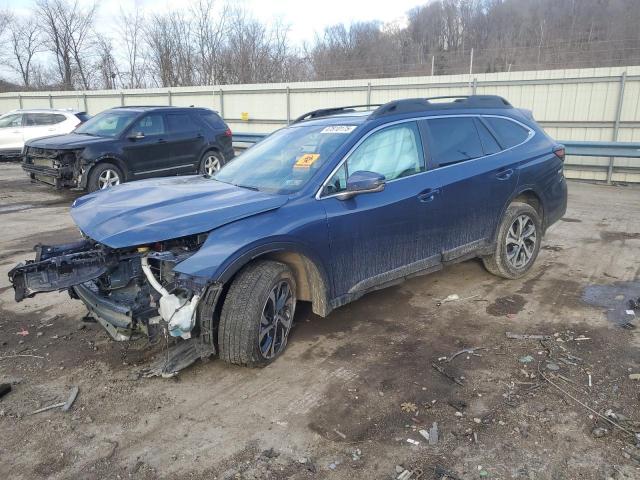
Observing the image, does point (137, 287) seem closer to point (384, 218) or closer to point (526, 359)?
point (384, 218)

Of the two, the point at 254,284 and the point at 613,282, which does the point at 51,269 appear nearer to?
the point at 254,284

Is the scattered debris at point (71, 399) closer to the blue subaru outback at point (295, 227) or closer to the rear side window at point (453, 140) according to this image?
the blue subaru outback at point (295, 227)

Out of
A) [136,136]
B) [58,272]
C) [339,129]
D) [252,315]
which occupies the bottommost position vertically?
[252,315]

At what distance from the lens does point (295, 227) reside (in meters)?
3.66

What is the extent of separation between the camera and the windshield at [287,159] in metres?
4.08

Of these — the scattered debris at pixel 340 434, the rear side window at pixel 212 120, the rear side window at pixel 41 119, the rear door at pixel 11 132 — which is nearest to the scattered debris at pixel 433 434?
the scattered debris at pixel 340 434

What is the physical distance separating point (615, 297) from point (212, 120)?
30.8 feet

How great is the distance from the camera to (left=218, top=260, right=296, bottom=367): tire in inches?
135

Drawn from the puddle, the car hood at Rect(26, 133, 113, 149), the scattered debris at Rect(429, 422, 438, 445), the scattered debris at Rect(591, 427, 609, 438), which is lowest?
the puddle

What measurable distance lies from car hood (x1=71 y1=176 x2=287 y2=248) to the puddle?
3231 millimetres

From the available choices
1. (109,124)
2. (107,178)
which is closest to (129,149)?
(107,178)

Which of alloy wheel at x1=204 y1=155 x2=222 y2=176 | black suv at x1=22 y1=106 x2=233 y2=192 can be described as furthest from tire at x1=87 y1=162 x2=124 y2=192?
alloy wheel at x1=204 y1=155 x2=222 y2=176

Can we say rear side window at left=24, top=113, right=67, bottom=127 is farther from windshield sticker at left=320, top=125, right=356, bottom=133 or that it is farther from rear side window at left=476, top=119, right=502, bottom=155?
rear side window at left=476, top=119, right=502, bottom=155

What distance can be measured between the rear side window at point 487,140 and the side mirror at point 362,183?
176 centimetres
